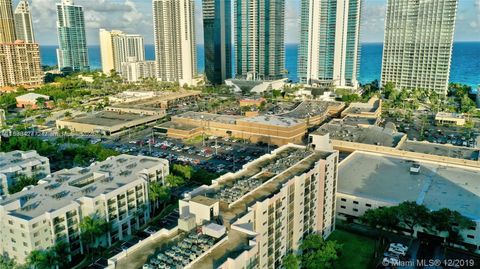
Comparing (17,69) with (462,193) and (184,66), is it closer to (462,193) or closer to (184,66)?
(184,66)

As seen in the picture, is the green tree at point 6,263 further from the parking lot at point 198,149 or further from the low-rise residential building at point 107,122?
the low-rise residential building at point 107,122

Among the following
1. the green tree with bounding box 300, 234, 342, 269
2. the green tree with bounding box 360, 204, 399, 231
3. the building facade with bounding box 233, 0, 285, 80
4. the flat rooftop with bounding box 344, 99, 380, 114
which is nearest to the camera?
the green tree with bounding box 300, 234, 342, 269

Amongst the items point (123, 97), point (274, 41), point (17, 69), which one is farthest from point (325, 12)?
point (17, 69)

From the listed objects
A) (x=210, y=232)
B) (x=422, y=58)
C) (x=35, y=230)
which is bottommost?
(x=35, y=230)

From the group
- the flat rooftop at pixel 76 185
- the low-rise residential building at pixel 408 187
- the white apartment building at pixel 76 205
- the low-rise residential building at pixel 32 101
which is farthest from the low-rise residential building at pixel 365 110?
the low-rise residential building at pixel 32 101

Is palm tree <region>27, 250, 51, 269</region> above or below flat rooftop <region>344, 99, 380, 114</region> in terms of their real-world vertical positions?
below

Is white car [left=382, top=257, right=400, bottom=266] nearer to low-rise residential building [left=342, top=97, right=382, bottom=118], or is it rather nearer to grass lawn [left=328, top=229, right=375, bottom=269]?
grass lawn [left=328, top=229, right=375, bottom=269]

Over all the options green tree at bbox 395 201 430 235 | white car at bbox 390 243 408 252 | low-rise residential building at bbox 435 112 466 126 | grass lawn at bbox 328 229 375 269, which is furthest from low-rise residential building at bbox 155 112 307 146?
white car at bbox 390 243 408 252
